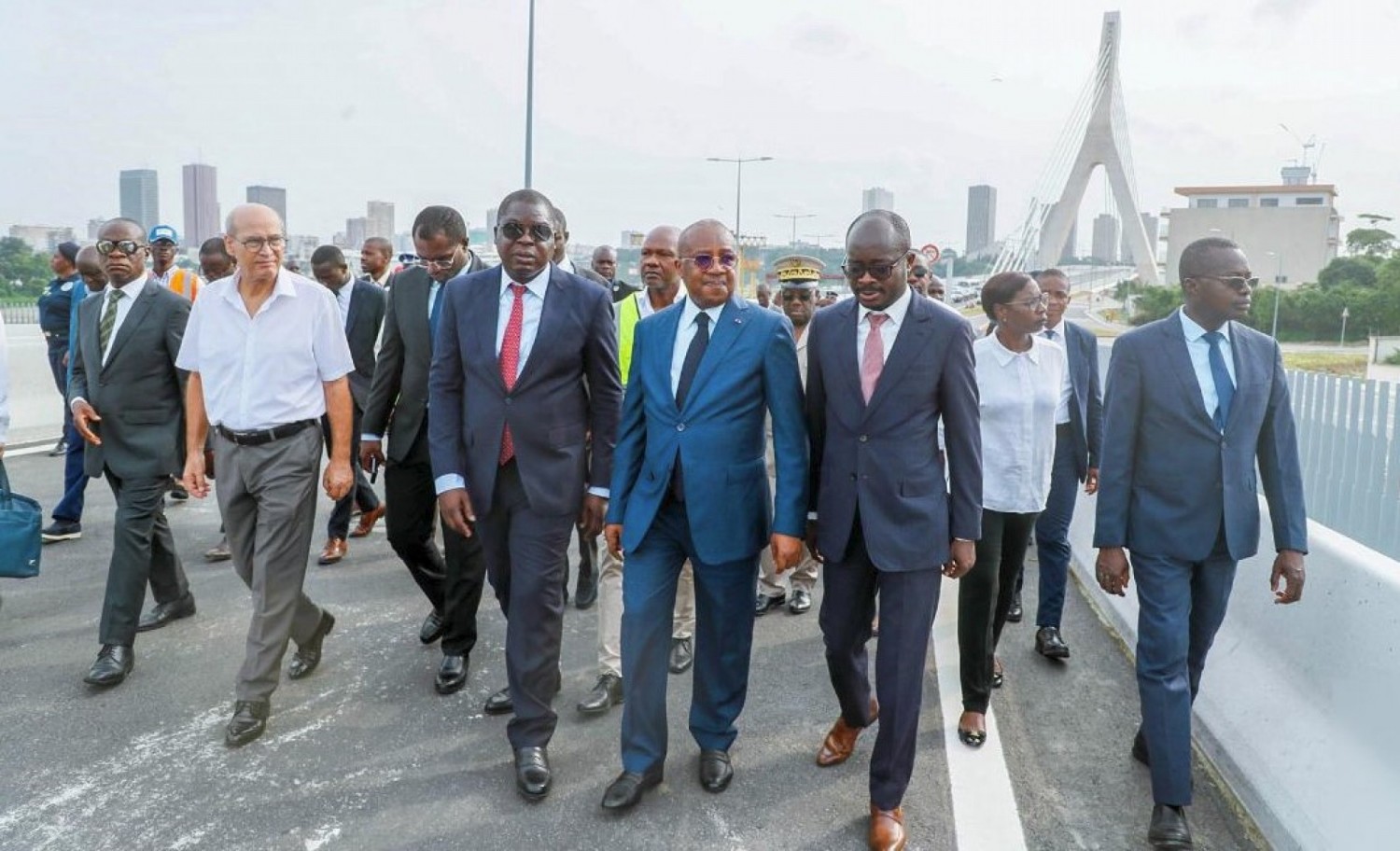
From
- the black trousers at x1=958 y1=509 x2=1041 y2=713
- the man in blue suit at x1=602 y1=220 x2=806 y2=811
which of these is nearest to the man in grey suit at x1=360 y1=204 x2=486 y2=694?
the man in blue suit at x1=602 y1=220 x2=806 y2=811

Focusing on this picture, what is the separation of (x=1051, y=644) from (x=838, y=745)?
1.60 metres

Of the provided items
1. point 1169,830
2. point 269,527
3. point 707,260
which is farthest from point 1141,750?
point 269,527

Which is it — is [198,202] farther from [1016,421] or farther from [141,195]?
[1016,421]

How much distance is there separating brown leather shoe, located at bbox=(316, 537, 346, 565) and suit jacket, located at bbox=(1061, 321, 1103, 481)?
439 cm

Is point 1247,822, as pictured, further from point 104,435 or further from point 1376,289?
point 1376,289

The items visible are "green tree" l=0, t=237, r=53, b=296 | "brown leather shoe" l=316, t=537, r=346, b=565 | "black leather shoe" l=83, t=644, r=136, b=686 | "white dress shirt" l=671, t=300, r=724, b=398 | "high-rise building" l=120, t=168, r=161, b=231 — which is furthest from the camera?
"high-rise building" l=120, t=168, r=161, b=231

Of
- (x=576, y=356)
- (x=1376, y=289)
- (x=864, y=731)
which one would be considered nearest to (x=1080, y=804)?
(x=864, y=731)

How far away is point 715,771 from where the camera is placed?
346 centimetres

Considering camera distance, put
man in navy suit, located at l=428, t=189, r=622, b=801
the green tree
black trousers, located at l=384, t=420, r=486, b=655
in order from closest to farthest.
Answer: man in navy suit, located at l=428, t=189, r=622, b=801 → black trousers, located at l=384, t=420, r=486, b=655 → the green tree

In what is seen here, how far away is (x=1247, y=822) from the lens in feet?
10.7

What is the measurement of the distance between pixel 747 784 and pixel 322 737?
1644 mm

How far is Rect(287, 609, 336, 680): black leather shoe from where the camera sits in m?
4.49

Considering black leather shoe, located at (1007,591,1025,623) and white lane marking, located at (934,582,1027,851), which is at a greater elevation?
black leather shoe, located at (1007,591,1025,623)

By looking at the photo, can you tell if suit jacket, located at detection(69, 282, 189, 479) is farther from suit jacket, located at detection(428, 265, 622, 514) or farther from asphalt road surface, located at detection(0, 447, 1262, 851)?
suit jacket, located at detection(428, 265, 622, 514)
